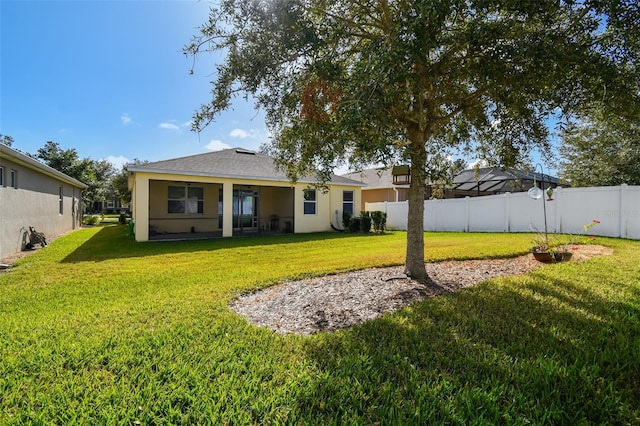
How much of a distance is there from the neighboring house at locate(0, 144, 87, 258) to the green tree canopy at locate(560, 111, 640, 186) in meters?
21.6

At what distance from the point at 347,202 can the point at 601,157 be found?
521 inches

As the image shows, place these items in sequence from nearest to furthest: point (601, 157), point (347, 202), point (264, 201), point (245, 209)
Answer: point (601, 157)
point (245, 209)
point (347, 202)
point (264, 201)

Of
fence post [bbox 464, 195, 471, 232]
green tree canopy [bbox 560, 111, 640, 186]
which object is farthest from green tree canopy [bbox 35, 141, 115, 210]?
green tree canopy [bbox 560, 111, 640, 186]

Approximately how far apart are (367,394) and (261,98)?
14.9 ft

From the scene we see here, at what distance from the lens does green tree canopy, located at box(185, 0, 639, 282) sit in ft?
11.6

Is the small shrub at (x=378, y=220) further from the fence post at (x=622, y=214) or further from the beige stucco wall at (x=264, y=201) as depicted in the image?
the fence post at (x=622, y=214)

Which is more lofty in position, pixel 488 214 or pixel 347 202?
pixel 347 202

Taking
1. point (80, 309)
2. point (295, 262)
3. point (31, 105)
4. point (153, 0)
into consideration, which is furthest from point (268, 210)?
point (80, 309)

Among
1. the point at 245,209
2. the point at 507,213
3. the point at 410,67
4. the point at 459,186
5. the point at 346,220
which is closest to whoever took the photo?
the point at 410,67

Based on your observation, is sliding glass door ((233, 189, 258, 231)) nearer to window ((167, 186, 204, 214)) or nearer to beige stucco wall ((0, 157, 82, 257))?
window ((167, 186, 204, 214))

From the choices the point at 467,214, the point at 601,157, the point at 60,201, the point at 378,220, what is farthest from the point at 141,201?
the point at 601,157

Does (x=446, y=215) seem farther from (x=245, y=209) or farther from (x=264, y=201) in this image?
(x=245, y=209)

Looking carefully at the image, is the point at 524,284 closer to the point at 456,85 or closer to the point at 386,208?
the point at 456,85

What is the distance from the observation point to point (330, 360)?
2994 millimetres
